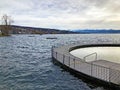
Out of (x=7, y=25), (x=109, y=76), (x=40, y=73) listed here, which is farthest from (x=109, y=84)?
(x=7, y=25)

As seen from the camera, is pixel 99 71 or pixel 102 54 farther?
pixel 102 54

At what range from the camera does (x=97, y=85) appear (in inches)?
663

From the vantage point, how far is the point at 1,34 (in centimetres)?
15462

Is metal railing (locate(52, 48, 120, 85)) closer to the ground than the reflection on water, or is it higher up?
higher up

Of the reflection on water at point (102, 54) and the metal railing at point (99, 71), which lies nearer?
the metal railing at point (99, 71)

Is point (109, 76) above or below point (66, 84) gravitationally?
above

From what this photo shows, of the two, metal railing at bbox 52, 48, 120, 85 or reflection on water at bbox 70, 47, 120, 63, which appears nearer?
metal railing at bbox 52, 48, 120, 85

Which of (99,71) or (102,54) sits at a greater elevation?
(99,71)

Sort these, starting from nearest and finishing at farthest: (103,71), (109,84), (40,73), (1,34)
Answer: (109,84) → (103,71) → (40,73) → (1,34)

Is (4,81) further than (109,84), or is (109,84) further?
(4,81)

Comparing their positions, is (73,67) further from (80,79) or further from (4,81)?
(4,81)

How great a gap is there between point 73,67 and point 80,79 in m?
2.69

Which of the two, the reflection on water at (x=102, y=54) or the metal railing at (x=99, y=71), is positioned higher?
the metal railing at (x=99, y=71)

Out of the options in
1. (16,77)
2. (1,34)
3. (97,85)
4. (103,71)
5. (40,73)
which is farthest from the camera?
(1,34)
